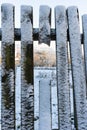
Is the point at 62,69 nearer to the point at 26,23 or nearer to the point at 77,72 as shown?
the point at 77,72

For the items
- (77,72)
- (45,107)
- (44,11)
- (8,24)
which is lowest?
(45,107)

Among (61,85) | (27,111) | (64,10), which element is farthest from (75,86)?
(64,10)

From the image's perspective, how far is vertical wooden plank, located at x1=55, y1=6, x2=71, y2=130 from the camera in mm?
2662

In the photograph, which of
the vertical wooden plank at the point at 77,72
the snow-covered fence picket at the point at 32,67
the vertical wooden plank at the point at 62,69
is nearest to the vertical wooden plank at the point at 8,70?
the snow-covered fence picket at the point at 32,67

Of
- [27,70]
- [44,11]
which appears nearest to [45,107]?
[27,70]

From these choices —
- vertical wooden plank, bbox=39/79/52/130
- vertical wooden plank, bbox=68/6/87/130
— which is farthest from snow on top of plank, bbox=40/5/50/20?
vertical wooden plank, bbox=39/79/52/130

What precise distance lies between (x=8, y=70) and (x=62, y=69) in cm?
48

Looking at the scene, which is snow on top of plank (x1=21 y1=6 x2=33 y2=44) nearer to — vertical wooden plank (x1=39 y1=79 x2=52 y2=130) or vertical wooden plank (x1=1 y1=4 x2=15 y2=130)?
vertical wooden plank (x1=1 y1=4 x2=15 y2=130)

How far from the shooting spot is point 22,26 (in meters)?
2.77

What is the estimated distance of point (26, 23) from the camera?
2.77m

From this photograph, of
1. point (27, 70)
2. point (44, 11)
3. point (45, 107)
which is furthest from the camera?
point (44, 11)

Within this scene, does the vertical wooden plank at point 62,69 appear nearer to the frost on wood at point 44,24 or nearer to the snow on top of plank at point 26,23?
the frost on wood at point 44,24

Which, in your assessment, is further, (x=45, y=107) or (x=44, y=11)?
(x=44, y=11)

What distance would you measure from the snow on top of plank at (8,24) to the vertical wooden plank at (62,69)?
1.36 feet
